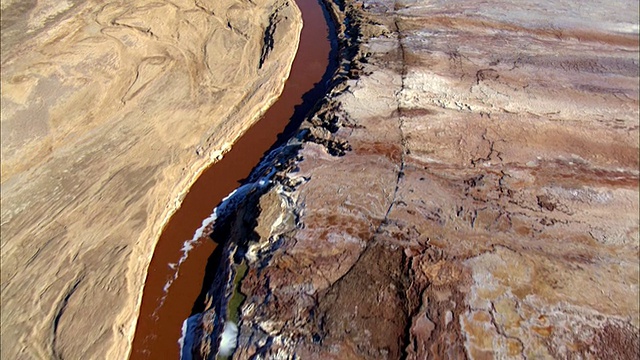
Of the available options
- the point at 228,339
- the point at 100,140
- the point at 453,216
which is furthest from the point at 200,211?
the point at 453,216

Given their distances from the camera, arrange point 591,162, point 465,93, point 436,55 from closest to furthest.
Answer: point 591,162
point 465,93
point 436,55

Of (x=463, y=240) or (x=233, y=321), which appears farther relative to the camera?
(x=463, y=240)

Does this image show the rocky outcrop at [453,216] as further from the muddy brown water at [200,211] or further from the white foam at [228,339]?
the muddy brown water at [200,211]

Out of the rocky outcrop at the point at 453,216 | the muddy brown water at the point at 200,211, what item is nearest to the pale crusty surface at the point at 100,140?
the muddy brown water at the point at 200,211

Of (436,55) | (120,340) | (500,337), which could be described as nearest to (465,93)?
(436,55)

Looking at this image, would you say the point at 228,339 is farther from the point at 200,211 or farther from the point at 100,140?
the point at 100,140

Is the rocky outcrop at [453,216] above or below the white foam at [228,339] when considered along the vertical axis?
above

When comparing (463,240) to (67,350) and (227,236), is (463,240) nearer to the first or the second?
(227,236)
